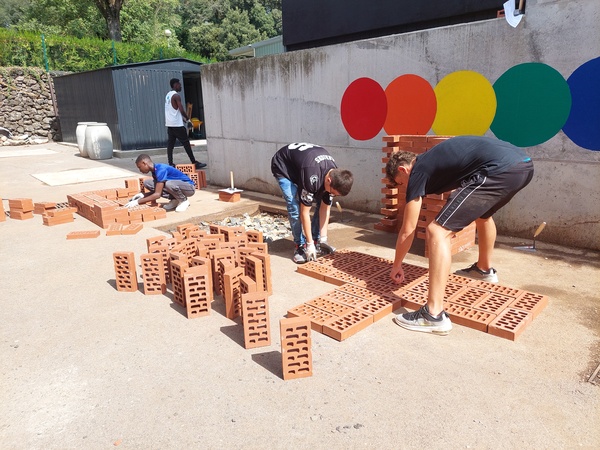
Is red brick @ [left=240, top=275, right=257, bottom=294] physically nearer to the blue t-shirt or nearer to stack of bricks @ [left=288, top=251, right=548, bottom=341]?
stack of bricks @ [left=288, top=251, right=548, bottom=341]

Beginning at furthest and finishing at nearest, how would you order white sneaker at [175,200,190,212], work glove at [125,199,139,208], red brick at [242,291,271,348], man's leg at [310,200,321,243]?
white sneaker at [175,200,190,212] < work glove at [125,199,139,208] < man's leg at [310,200,321,243] < red brick at [242,291,271,348]

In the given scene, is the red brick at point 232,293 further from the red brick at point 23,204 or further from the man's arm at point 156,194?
the red brick at point 23,204

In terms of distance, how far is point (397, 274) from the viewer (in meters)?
3.88

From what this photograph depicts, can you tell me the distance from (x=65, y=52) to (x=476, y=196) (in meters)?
23.2

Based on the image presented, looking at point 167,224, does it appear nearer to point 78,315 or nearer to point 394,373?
point 78,315

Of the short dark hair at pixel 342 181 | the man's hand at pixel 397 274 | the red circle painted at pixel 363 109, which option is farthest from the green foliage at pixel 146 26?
the man's hand at pixel 397 274

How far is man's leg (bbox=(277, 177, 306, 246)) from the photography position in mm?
5004

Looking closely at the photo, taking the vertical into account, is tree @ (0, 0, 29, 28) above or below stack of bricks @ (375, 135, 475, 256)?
above

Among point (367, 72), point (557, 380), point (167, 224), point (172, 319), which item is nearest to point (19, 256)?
point (167, 224)

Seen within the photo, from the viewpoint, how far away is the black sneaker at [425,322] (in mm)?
3289

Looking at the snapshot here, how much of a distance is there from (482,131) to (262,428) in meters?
4.57

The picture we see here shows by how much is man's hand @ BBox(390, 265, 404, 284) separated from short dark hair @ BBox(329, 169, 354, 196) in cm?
87

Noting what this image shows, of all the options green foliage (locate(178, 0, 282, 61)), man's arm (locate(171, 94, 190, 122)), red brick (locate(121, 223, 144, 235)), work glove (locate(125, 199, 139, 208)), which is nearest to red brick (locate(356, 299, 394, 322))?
red brick (locate(121, 223, 144, 235))

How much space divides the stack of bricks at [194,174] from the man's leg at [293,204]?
4849 mm
